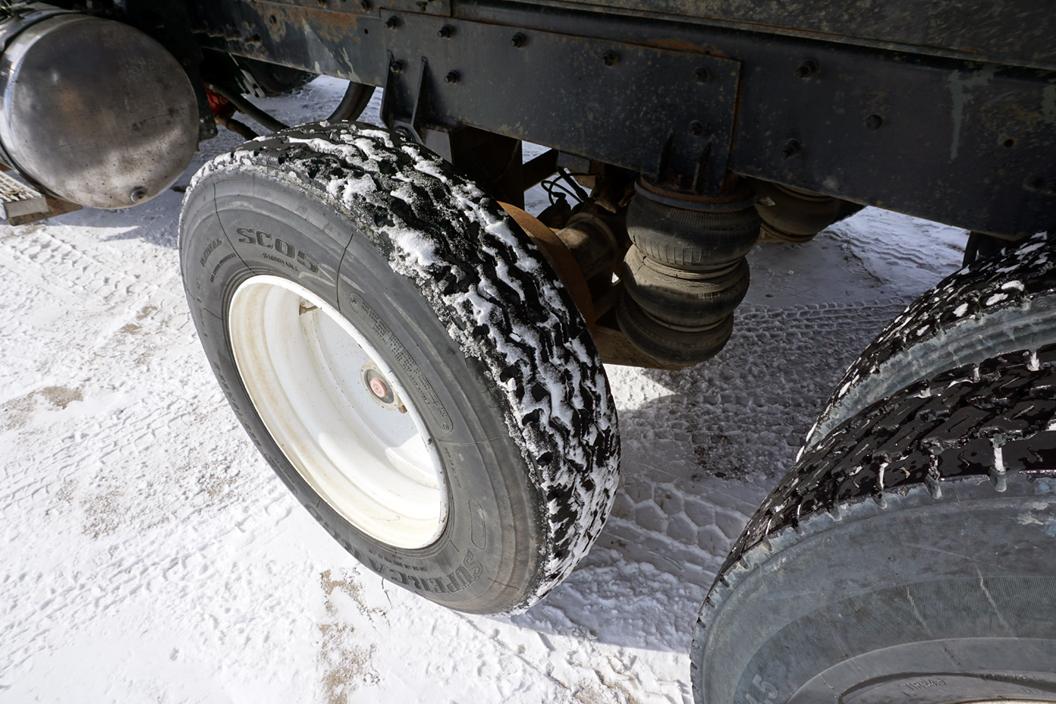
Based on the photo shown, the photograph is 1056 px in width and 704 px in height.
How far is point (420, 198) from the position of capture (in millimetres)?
1249

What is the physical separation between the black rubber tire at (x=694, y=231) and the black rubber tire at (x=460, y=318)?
0.23m

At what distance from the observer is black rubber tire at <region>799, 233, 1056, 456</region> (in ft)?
2.96

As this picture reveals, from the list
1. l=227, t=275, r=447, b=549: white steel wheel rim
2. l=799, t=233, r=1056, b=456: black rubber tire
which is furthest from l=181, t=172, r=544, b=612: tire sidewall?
l=799, t=233, r=1056, b=456: black rubber tire

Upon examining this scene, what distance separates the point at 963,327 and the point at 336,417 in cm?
142

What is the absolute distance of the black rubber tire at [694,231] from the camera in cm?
134

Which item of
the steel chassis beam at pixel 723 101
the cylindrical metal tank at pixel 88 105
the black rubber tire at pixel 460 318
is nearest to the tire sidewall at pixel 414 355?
the black rubber tire at pixel 460 318

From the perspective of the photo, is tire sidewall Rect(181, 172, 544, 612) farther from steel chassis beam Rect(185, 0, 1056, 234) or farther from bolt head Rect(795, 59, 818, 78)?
bolt head Rect(795, 59, 818, 78)

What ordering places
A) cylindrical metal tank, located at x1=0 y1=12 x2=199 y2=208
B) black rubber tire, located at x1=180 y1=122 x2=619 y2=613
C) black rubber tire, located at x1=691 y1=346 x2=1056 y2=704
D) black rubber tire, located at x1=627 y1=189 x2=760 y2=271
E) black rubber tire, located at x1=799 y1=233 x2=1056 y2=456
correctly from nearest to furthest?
black rubber tire, located at x1=691 y1=346 x2=1056 y2=704 → black rubber tire, located at x1=799 y1=233 x2=1056 y2=456 → black rubber tire, located at x1=180 y1=122 x2=619 y2=613 → black rubber tire, located at x1=627 y1=189 x2=760 y2=271 → cylindrical metal tank, located at x1=0 y1=12 x2=199 y2=208

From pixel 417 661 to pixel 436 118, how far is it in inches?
46.4

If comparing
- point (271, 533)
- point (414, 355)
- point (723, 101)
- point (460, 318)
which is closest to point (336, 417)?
point (271, 533)

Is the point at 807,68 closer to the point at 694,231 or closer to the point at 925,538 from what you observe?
the point at 694,231

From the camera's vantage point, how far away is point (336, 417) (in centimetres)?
191

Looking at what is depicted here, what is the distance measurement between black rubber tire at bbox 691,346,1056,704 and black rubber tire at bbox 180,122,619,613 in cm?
35

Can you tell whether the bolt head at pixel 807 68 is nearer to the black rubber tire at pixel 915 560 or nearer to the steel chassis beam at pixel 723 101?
the steel chassis beam at pixel 723 101
